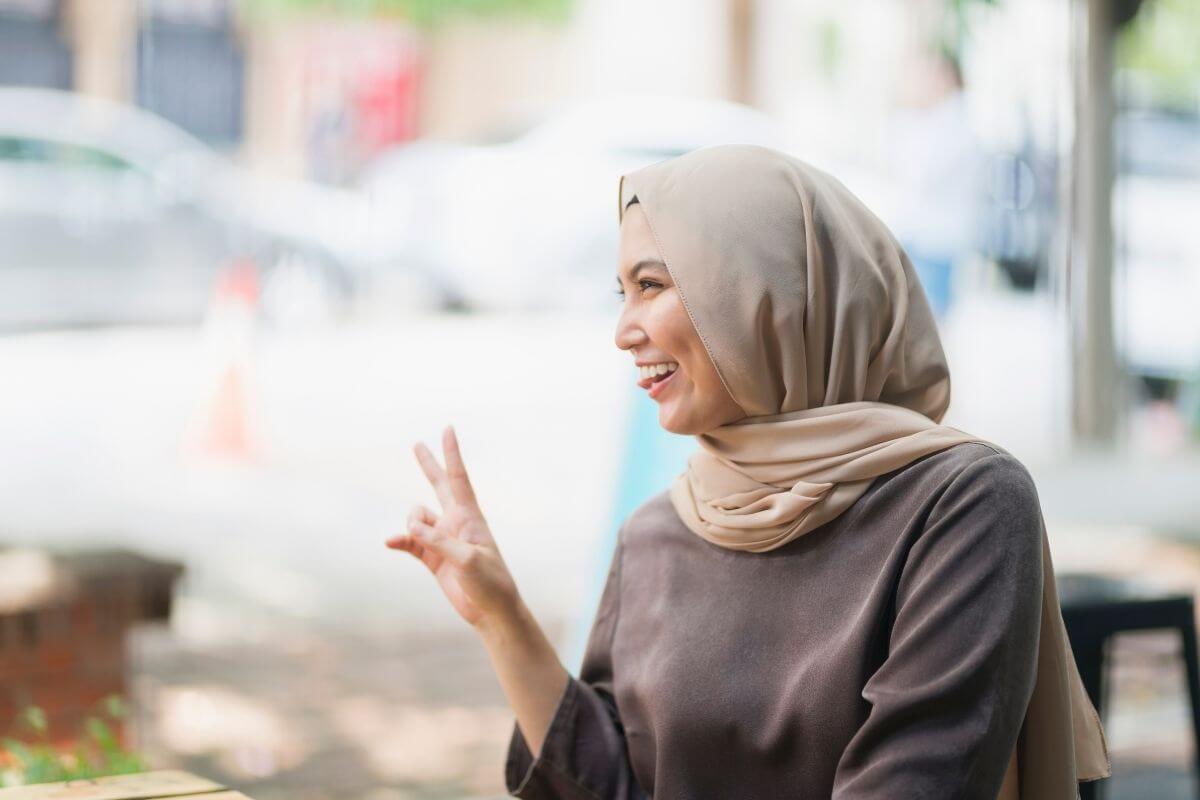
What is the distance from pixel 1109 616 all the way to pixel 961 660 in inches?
57.4

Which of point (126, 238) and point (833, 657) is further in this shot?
point (126, 238)

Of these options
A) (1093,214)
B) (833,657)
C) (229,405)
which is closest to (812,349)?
(833,657)

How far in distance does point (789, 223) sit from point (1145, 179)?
1064 centimetres

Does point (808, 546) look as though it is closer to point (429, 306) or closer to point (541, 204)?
point (541, 204)

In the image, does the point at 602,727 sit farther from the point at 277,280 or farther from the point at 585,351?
the point at 277,280

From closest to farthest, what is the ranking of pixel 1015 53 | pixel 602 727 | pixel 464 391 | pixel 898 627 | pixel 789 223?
1. pixel 898 627
2. pixel 789 223
3. pixel 602 727
4. pixel 464 391
5. pixel 1015 53

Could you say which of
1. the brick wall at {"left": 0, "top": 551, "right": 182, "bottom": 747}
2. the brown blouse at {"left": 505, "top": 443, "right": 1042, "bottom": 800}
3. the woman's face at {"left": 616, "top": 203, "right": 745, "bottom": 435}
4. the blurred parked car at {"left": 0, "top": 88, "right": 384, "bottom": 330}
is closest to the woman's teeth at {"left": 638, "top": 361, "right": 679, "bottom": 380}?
the woman's face at {"left": 616, "top": 203, "right": 745, "bottom": 435}

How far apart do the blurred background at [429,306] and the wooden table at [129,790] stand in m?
1.62

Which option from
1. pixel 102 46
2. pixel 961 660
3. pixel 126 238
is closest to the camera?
pixel 961 660

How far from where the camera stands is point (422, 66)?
17.3 meters

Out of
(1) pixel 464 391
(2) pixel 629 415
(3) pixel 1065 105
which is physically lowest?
(1) pixel 464 391

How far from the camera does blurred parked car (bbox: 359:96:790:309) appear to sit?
41.8 ft

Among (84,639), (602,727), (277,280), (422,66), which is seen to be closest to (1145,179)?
(277,280)

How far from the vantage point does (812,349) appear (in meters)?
1.77
